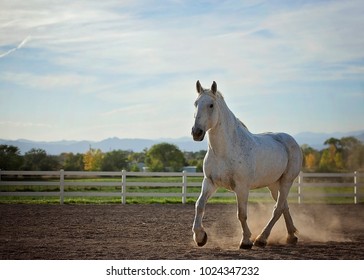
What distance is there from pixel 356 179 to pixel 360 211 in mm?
2948

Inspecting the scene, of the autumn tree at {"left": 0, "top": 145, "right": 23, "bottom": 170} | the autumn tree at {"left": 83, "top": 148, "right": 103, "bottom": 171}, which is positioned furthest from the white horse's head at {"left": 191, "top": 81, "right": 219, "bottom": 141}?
the autumn tree at {"left": 83, "top": 148, "right": 103, "bottom": 171}

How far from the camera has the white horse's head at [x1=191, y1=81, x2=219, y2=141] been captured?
5.74 metres

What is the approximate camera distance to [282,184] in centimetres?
712

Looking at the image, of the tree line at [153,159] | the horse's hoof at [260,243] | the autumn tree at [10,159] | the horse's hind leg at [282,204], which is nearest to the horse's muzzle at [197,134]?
the horse's hoof at [260,243]

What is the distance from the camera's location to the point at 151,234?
26.0ft

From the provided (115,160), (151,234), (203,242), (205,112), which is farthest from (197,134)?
(115,160)

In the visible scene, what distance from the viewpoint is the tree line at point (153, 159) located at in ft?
50.3

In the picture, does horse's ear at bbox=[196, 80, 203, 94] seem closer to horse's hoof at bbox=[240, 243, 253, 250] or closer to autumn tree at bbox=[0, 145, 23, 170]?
horse's hoof at bbox=[240, 243, 253, 250]

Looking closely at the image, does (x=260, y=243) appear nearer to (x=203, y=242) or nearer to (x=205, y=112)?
(x=203, y=242)

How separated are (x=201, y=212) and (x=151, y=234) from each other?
210cm

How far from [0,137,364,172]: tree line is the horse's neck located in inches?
327

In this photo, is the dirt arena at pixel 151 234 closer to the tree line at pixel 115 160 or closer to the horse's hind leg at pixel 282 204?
the horse's hind leg at pixel 282 204

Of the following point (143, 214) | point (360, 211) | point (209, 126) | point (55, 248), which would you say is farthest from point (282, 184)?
A: point (360, 211)
